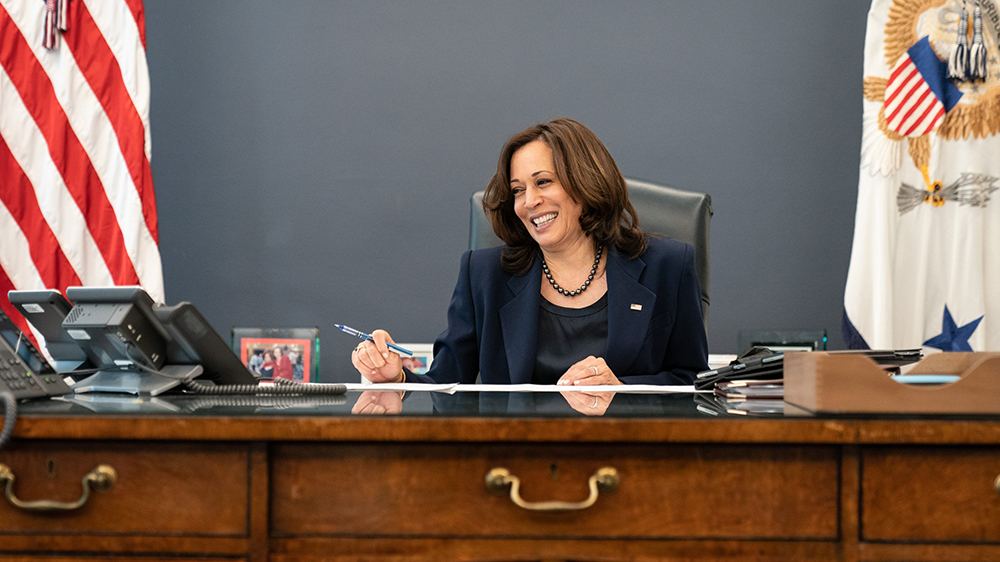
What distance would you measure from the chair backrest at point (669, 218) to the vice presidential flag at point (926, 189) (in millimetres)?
764

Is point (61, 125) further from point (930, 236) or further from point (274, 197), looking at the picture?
point (930, 236)

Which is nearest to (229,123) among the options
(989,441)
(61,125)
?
(61,125)

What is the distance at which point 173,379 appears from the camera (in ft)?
3.12

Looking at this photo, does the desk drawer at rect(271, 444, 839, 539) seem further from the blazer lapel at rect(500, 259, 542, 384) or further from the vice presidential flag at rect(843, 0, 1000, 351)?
the vice presidential flag at rect(843, 0, 1000, 351)

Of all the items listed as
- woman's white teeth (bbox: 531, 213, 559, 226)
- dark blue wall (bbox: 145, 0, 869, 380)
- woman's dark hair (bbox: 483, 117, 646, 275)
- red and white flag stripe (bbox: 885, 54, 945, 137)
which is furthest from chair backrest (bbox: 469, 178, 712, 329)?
red and white flag stripe (bbox: 885, 54, 945, 137)

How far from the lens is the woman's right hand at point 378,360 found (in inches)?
49.6

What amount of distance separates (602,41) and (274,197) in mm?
1335

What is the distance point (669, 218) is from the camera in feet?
6.23

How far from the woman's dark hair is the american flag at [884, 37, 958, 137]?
1.10m

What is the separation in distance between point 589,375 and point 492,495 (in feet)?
2.18

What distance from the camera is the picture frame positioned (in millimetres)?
2324

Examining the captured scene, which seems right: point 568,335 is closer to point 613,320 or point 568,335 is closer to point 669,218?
point 613,320

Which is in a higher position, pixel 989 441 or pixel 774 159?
pixel 774 159

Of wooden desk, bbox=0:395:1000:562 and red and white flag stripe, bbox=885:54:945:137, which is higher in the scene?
red and white flag stripe, bbox=885:54:945:137
